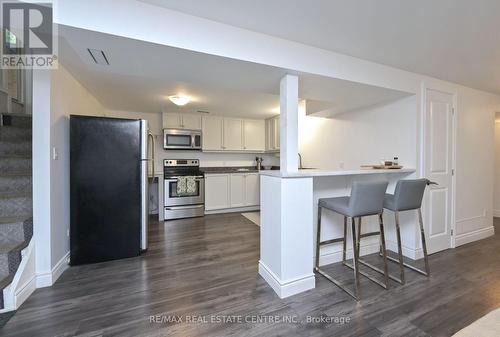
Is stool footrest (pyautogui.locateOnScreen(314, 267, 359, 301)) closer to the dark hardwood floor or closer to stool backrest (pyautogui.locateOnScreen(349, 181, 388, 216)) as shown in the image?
the dark hardwood floor

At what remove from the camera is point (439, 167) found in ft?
9.04

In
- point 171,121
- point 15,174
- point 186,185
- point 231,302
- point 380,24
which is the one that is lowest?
point 231,302

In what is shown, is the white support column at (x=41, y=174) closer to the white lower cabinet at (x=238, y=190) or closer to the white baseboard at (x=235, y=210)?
the white baseboard at (x=235, y=210)

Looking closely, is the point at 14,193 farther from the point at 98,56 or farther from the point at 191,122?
the point at 191,122

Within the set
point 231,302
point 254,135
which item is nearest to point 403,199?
point 231,302

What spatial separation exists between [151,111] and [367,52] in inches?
160

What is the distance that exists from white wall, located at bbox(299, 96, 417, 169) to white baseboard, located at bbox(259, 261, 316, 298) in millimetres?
1824

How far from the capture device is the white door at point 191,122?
15.3ft

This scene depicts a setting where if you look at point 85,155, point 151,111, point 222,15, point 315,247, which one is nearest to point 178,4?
point 222,15

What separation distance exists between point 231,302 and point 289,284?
1.70ft

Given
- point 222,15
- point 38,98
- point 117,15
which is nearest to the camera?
point 117,15

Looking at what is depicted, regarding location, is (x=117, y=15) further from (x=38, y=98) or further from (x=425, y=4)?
(x=425, y=4)

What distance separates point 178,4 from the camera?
1.43m

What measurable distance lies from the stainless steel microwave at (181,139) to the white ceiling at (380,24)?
3.29m
